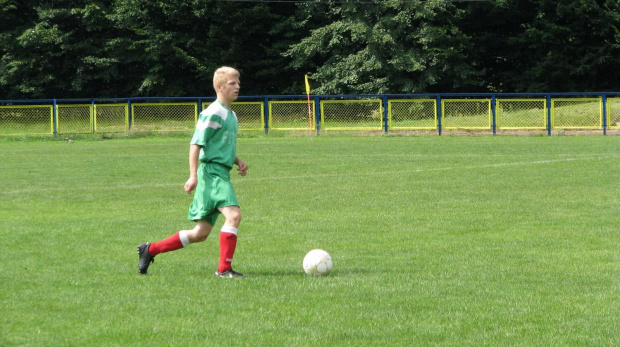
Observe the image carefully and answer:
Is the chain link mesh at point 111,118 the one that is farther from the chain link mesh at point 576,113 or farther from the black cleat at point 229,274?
the black cleat at point 229,274

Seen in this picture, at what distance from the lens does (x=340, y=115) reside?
122ft

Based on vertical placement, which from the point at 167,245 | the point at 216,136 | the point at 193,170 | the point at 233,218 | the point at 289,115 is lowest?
the point at 167,245

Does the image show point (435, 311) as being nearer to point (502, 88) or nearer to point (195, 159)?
point (195, 159)

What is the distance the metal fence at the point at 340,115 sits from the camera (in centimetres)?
3559

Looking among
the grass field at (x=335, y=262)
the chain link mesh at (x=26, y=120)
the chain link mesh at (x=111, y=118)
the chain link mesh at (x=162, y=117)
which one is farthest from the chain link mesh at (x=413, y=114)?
the grass field at (x=335, y=262)

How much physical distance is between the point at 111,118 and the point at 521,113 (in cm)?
1691

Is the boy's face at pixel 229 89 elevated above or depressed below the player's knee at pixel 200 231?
above

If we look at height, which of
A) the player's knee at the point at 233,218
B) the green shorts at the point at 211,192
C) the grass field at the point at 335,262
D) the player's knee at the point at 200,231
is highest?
the green shorts at the point at 211,192

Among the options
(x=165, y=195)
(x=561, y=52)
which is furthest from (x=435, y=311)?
(x=561, y=52)

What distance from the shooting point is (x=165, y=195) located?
1482 cm

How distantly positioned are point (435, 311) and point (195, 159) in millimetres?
2414

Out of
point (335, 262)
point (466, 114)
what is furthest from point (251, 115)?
point (335, 262)

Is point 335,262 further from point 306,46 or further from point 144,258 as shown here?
point 306,46

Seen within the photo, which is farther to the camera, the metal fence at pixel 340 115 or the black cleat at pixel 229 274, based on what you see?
the metal fence at pixel 340 115
